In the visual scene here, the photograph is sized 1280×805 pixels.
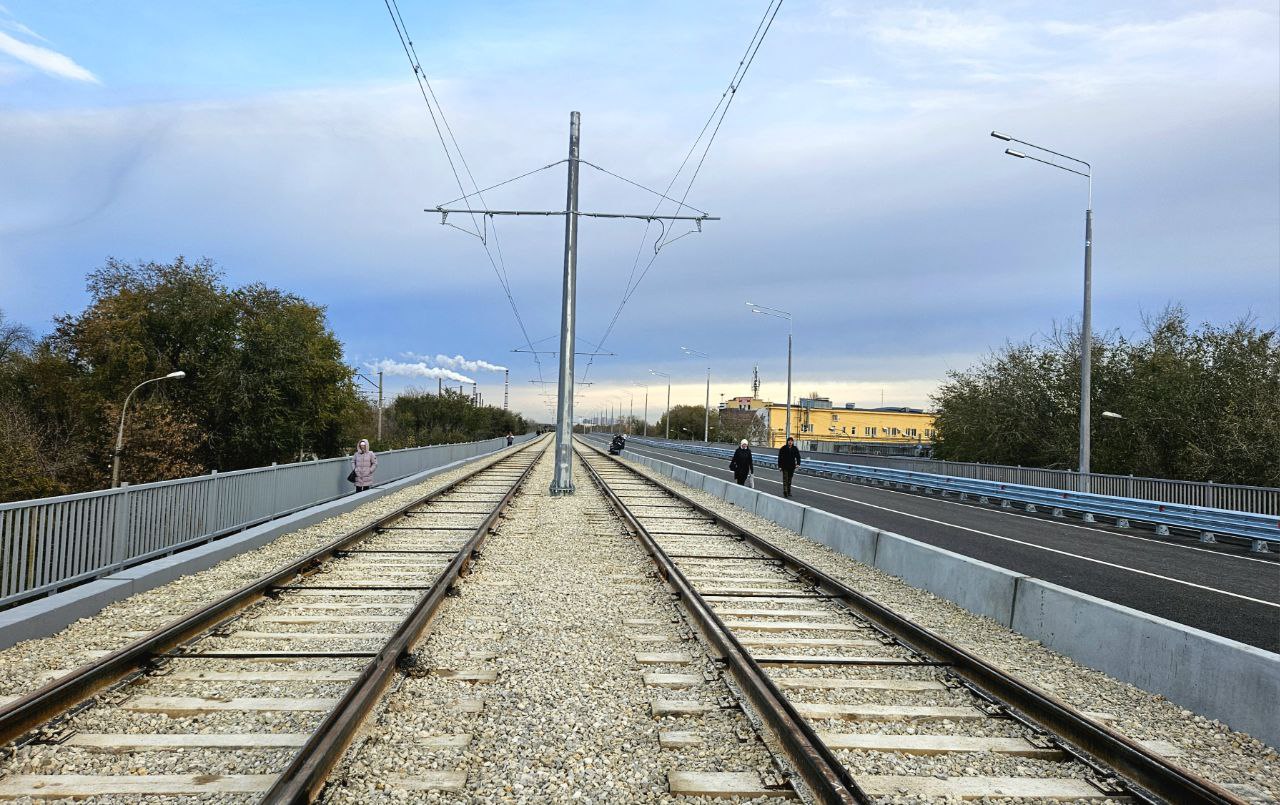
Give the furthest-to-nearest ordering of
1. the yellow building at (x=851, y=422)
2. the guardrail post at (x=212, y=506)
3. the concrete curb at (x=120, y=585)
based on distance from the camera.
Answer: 1. the yellow building at (x=851, y=422)
2. the guardrail post at (x=212, y=506)
3. the concrete curb at (x=120, y=585)

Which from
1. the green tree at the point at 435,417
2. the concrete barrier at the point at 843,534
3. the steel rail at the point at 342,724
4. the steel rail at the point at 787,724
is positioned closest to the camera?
the steel rail at the point at 342,724

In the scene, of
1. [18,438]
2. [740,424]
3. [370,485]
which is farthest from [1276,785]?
[740,424]

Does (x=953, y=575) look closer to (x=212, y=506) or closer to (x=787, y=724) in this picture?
(x=787, y=724)

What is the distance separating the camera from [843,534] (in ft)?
45.0

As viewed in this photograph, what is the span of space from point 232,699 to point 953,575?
24.8 ft

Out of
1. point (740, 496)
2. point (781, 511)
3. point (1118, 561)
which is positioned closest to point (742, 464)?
point (740, 496)

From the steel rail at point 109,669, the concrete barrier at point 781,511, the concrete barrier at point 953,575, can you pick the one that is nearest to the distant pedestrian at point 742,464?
the concrete barrier at point 781,511

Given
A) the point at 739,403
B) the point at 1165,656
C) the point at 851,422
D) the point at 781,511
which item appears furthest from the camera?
the point at 739,403

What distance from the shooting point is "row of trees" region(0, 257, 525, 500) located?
38562mm

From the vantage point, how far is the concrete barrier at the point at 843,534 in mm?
12477

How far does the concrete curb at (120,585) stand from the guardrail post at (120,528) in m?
0.20

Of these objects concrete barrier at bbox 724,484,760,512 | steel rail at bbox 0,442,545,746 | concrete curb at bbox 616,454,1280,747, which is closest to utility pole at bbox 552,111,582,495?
concrete barrier at bbox 724,484,760,512

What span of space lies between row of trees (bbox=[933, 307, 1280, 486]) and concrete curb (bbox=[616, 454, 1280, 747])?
72.9ft

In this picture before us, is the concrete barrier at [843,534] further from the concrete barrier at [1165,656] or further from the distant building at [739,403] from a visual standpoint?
the distant building at [739,403]
